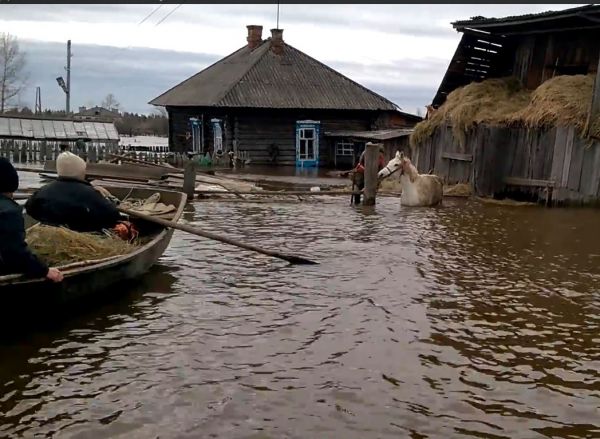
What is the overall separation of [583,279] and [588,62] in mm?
11967

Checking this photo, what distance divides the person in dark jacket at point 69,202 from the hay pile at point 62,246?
35 centimetres

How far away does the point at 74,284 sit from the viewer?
6.97m

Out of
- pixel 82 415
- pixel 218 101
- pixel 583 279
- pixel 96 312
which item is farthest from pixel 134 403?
pixel 218 101

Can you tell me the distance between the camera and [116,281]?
25.9 feet

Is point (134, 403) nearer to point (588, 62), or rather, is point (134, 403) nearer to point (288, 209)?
point (288, 209)

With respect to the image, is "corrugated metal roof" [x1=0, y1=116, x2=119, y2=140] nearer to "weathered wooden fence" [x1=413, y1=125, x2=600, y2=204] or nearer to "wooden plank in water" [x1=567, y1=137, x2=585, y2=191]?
"weathered wooden fence" [x1=413, y1=125, x2=600, y2=204]

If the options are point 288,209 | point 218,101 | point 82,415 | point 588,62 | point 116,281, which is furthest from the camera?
point 218,101

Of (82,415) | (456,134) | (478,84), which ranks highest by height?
(478,84)

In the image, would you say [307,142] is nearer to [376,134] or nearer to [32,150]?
[376,134]

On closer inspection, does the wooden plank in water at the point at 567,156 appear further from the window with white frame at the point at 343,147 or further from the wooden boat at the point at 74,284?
the window with white frame at the point at 343,147

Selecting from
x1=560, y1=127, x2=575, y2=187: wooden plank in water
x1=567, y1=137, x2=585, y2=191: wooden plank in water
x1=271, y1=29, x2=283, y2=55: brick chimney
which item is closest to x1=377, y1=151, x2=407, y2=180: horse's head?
x1=560, y1=127, x2=575, y2=187: wooden plank in water

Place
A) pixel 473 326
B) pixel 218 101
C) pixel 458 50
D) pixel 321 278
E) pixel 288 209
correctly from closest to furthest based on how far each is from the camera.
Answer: pixel 473 326 → pixel 321 278 → pixel 288 209 → pixel 458 50 → pixel 218 101

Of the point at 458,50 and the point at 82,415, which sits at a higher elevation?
the point at 458,50

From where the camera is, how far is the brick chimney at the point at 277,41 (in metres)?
42.7
